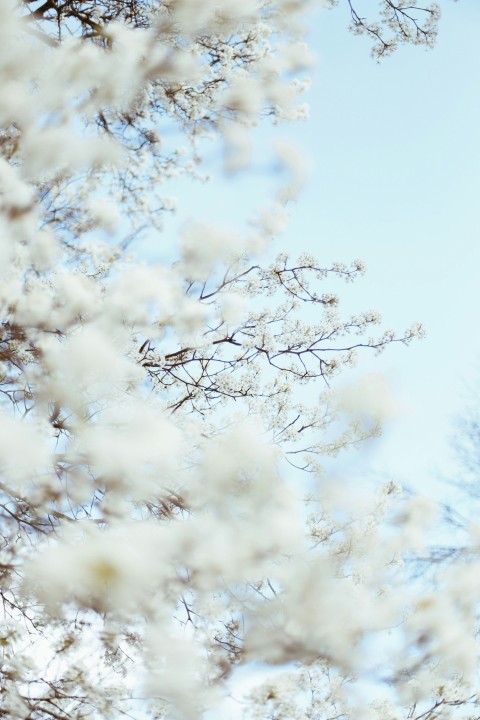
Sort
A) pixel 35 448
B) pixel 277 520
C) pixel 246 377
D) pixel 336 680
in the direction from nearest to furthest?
pixel 35 448, pixel 277 520, pixel 336 680, pixel 246 377

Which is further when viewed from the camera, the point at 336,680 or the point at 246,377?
the point at 246,377

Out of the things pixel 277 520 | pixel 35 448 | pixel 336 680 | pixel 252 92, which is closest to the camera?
pixel 35 448

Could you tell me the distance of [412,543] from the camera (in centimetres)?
147

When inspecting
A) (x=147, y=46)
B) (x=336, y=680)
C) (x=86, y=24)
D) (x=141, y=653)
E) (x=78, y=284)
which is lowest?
(x=336, y=680)

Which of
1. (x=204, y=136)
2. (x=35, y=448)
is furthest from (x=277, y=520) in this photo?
(x=204, y=136)

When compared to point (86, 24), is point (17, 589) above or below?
below

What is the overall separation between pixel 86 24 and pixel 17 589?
1618 mm

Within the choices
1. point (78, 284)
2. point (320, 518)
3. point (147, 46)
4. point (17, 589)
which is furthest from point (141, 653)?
point (147, 46)

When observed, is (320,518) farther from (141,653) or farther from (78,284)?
(78,284)

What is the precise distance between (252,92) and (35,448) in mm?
1488

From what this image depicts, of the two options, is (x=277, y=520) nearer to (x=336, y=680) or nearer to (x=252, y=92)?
(x=336, y=680)

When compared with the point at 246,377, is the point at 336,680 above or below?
below

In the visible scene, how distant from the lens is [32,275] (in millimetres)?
1435

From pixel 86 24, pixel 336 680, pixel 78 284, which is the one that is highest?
pixel 86 24
